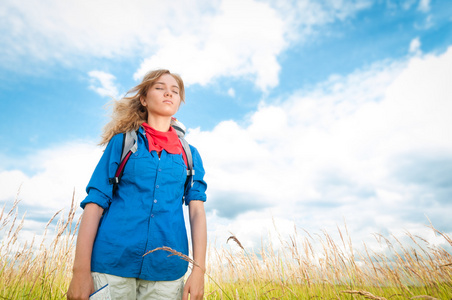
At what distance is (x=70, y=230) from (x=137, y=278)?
2244 millimetres

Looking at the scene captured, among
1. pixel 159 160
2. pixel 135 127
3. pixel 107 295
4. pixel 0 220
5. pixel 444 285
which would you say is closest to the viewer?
pixel 107 295

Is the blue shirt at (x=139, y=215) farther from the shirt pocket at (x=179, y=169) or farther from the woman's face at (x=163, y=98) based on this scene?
the woman's face at (x=163, y=98)

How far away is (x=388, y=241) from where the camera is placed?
4.34 metres

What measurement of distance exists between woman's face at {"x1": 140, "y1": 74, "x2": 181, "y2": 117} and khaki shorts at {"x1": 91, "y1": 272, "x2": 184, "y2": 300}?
148 centimetres

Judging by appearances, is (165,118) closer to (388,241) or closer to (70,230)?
(70,230)

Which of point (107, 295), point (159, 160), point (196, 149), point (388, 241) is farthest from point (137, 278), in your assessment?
point (388, 241)

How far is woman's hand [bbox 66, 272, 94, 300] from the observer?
1.96m

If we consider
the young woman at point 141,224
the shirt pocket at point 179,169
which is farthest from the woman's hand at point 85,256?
the shirt pocket at point 179,169

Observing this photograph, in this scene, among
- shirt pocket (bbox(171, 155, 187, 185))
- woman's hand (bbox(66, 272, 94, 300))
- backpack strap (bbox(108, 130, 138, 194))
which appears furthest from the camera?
shirt pocket (bbox(171, 155, 187, 185))

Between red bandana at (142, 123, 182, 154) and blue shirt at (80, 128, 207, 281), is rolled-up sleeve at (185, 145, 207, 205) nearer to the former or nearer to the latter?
blue shirt at (80, 128, 207, 281)

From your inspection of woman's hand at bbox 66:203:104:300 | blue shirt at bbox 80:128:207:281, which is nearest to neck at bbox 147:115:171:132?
blue shirt at bbox 80:128:207:281

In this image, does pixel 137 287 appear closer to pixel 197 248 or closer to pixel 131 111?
pixel 197 248

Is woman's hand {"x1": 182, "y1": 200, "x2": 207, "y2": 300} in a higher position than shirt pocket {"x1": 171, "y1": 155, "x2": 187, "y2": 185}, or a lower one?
lower

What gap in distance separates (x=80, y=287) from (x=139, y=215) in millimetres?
596
